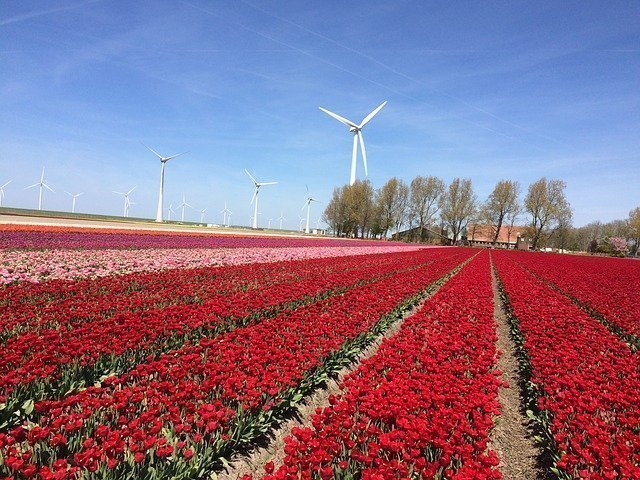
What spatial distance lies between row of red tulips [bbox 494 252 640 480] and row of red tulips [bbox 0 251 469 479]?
3.31m

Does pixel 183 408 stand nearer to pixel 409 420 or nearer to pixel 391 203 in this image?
pixel 409 420

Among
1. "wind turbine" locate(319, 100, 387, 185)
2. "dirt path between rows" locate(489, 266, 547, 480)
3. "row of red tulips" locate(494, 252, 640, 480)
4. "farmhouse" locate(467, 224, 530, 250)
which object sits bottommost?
"dirt path between rows" locate(489, 266, 547, 480)

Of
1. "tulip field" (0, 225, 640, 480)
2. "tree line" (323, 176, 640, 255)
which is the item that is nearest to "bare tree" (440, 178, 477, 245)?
"tree line" (323, 176, 640, 255)

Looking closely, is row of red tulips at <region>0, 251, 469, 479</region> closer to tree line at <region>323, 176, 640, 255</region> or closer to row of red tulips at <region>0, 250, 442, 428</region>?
row of red tulips at <region>0, 250, 442, 428</region>

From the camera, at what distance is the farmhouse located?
323ft

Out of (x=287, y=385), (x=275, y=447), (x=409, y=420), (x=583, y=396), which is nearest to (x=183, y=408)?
(x=275, y=447)

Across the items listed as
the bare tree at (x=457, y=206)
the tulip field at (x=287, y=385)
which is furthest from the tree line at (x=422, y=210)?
the tulip field at (x=287, y=385)

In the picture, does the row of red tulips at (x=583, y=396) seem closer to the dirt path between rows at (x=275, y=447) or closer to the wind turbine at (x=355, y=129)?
the dirt path between rows at (x=275, y=447)

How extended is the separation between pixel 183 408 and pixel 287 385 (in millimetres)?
1553

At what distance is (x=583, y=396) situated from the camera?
544cm

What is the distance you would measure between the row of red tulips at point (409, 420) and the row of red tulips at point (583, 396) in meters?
0.77

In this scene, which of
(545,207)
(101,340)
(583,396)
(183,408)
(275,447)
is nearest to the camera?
(183,408)

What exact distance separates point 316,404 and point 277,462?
1581 mm

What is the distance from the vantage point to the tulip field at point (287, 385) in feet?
11.9
